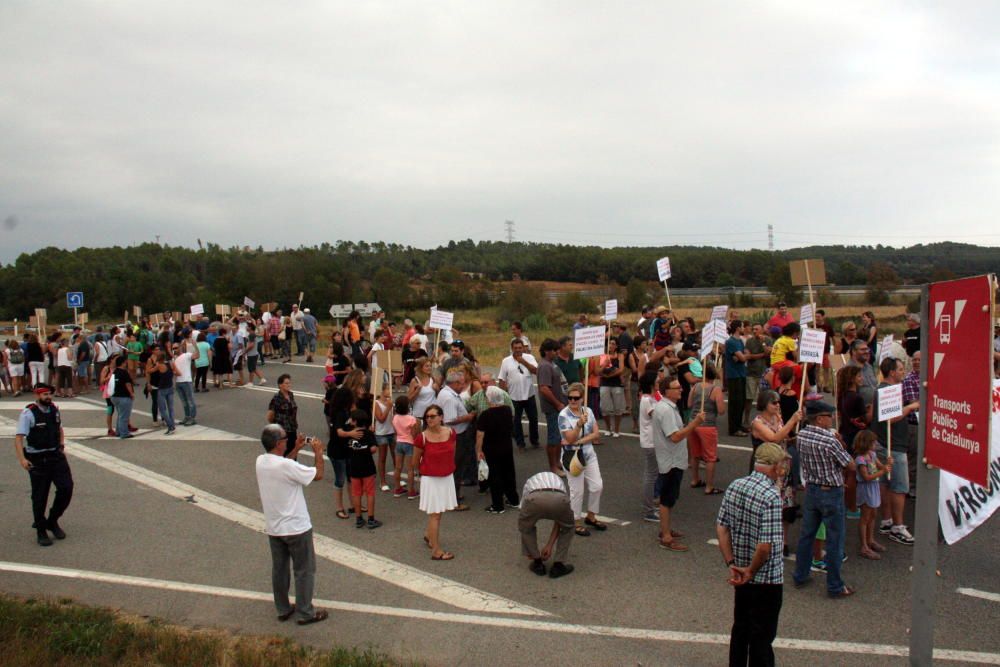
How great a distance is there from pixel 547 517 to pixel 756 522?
2658mm

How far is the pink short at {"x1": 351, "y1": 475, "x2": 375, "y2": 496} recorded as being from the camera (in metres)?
9.41

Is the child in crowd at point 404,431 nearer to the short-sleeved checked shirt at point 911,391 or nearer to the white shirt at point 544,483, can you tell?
the white shirt at point 544,483

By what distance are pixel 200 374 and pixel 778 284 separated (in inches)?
1394

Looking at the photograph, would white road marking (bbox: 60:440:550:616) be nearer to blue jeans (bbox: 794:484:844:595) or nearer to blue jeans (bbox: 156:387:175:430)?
blue jeans (bbox: 794:484:844:595)

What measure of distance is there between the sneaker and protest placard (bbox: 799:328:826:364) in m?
2.56

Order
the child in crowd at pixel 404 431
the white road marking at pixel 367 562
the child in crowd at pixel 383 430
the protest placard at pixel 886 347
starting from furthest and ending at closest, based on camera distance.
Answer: the protest placard at pixel 886 347 → the child in crowd at pixel 383 430 → the child in crowd at pixel 404 431 → the white road marking at pixel 367 562

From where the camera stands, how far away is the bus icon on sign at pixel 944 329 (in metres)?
4.57

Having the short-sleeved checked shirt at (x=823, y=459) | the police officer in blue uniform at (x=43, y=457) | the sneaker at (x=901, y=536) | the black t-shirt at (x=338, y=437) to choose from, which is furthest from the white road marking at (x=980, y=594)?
the police officer in blue uniform at (x=43, y=457)

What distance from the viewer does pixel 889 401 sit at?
8266 mm

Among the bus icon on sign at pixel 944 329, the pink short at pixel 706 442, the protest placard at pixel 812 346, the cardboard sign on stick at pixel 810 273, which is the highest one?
the cardboard sign on stick at pixel 810 273

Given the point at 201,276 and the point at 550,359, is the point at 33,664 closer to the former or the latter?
the point at 550,359

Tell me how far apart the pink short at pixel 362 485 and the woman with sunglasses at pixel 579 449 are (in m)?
2.44

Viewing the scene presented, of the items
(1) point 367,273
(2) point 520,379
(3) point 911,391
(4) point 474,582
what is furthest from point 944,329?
(1) point 367,273

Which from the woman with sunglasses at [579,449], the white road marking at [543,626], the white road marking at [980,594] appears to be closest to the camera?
the white road marking at [543,626]
